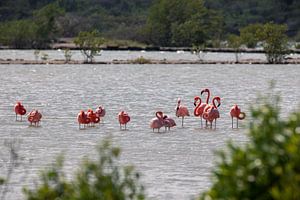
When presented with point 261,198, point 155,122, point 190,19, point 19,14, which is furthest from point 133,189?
point 19,14

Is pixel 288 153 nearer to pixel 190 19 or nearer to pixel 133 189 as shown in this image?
pixel 133 189

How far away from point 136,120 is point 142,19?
113 meters

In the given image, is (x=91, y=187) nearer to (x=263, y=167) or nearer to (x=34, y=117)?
(x=263, y=167)

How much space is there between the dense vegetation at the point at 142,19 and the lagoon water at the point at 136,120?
4485cm

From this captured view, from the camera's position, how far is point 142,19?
137750mm

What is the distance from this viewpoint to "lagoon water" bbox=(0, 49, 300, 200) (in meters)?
15.5

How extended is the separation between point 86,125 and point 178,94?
15.5 meters

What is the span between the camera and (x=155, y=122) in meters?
22.0

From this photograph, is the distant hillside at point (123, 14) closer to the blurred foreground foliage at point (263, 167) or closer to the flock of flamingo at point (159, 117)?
the flock of flamingo at point (159, 117)

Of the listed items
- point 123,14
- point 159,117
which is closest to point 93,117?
point 159,117

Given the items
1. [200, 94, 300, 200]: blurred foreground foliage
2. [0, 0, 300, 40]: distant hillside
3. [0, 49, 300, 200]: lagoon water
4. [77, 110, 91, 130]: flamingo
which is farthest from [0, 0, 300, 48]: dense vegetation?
[200, 94, 300, 200]: blurred foreground foliage

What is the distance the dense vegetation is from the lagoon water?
44.9m

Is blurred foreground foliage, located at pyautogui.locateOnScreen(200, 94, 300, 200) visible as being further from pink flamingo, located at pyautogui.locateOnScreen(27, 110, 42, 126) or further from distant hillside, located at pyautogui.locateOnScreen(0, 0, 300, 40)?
distant hillside, located at pyautogui.locateOnScreen(0, 0, 300, 40)

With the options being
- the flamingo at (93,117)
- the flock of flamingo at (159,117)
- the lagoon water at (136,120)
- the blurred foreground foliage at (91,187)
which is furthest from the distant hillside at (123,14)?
the blurred foreground foliage at (91,187)
